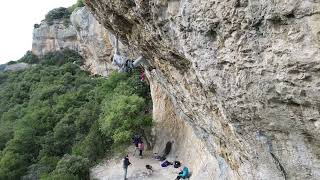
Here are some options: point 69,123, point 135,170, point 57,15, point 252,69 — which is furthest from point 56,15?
point 252,69

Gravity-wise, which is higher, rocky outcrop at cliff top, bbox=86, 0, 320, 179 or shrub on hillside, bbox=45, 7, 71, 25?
shrub on hillside, bbox=45, 7, 71, 25

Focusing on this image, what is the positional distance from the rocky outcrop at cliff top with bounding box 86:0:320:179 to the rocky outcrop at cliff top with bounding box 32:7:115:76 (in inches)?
1084

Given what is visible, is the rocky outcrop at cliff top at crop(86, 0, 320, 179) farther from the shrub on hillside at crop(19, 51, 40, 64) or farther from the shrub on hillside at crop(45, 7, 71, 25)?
the shrub on hillside at crop(19, 51, 40, 64)

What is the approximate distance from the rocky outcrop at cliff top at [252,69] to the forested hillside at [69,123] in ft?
43.9

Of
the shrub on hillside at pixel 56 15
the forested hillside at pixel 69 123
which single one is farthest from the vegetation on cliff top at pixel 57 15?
the forested hillside at pixel 69 123

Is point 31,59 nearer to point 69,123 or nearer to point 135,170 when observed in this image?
point 69,123

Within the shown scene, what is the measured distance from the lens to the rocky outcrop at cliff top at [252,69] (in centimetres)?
748

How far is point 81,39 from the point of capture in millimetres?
46688

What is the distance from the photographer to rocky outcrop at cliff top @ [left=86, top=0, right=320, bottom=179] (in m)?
7.48

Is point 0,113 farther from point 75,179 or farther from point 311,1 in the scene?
point 311,1

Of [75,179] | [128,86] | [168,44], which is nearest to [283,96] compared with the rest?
[168,44]

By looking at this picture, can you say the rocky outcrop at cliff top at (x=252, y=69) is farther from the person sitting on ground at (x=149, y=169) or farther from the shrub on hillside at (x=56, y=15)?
the shrub on hillside at (x=56, y=15)

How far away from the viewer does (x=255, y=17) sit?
7.82 meters

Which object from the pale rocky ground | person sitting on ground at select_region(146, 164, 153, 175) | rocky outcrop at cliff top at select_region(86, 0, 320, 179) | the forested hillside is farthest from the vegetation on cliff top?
rocky outcrop at cliff top at select_region(86, 0, 320, 179)
